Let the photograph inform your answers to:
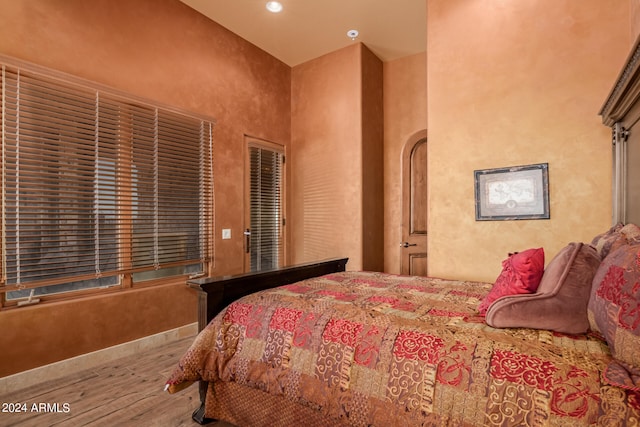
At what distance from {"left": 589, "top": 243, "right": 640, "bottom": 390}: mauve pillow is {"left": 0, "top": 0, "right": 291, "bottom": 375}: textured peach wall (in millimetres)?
3345

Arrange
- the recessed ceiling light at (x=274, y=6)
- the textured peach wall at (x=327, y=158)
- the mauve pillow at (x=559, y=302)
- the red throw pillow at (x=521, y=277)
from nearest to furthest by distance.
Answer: the mauve pillow at (x=559, y=302), the red throw pillow at (x=521, y=277), the recessed ceiling light at (x=274, y=6), the textured peach wall at (x=327, y=158)

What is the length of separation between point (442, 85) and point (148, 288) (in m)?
3.52

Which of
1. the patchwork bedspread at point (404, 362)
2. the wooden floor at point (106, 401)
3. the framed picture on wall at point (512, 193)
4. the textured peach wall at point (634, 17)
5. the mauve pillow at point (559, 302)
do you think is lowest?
the wooden floor at point (106, 401)

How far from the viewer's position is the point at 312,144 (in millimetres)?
4641

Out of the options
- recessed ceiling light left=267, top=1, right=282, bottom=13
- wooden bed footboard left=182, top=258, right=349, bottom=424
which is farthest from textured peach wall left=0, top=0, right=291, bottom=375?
wooden bed footboard left=182, top=258, right=349, bottom=424

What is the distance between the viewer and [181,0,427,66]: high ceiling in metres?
3.47

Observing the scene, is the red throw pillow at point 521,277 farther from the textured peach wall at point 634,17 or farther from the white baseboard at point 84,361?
the white baseboard at point 84,361

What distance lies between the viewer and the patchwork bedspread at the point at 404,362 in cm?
106

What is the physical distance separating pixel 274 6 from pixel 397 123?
2.18m

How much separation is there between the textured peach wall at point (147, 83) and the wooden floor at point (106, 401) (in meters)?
0.25

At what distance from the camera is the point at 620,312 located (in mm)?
1054

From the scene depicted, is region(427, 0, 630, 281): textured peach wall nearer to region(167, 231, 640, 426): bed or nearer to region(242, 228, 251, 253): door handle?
region(167, 231, 640, 426): bed

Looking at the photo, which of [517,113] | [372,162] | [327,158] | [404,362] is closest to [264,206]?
[327,158]

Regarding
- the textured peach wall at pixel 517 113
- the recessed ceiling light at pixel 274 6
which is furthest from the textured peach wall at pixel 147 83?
the textured peach wall at pixel 517 113
